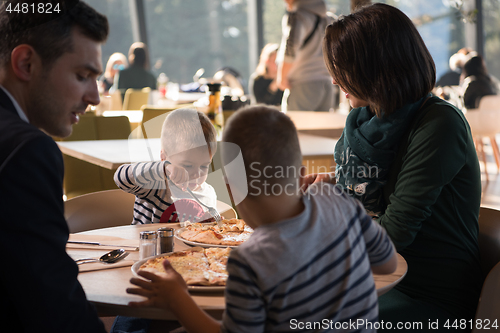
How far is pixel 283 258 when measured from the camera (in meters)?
0.80

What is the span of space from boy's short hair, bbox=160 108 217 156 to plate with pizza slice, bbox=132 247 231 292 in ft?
1.37

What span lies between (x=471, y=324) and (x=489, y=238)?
28cm

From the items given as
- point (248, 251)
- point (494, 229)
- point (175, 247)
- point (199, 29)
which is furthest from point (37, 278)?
point (199, 29)

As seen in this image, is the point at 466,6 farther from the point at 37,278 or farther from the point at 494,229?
the point at 37,278

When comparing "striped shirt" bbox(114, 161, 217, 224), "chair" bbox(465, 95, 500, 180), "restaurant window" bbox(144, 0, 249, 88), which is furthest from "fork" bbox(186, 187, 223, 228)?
"restaurant window" bbox(144, 0, 249, 88)

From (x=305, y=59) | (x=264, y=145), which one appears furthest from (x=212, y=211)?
(x=305, y=59)

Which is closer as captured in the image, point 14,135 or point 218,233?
point 14,135

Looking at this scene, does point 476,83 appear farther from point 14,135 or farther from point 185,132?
Answer: point 14,135

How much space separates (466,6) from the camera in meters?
7.64

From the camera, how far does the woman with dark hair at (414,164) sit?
1311mm

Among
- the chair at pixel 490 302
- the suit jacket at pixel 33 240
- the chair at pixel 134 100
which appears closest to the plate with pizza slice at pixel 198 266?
the suit jacket at pixel 33 240

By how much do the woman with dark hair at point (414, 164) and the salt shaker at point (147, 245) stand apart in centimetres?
66

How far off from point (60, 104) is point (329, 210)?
2.02 feet

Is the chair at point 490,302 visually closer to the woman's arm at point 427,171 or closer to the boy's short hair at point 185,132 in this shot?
the woman's arm at point 427,171
